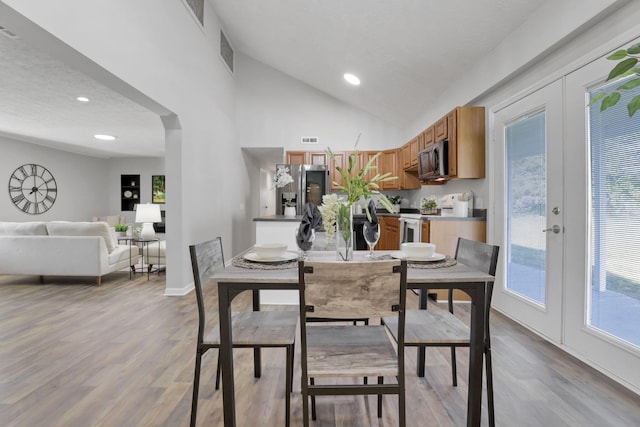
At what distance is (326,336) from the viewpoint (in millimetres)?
1607

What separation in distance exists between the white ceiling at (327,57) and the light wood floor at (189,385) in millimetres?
2178

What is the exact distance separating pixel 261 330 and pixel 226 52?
18.8ft

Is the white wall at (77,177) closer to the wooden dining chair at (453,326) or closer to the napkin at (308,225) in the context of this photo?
the napkin at (308,225)

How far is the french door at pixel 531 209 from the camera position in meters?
2.62

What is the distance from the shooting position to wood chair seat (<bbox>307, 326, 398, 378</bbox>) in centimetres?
136

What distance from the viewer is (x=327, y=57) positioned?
5258mm

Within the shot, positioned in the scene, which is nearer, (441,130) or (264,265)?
(264,265)

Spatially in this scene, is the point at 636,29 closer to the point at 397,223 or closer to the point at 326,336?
the point at 326,336

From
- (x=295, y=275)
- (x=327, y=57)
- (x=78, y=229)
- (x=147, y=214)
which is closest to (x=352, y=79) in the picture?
(x=327, y=57)

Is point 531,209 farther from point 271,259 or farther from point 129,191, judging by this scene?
point 129,191

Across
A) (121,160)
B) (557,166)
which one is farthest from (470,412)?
(121,160)

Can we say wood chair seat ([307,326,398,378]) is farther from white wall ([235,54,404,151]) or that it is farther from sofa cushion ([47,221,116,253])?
white wall ([235,54,404,151])

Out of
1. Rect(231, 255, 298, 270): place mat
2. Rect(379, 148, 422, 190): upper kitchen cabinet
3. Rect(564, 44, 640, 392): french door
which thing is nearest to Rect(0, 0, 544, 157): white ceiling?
Rect(379, 148, 422, 190): upper kitchen cabinet

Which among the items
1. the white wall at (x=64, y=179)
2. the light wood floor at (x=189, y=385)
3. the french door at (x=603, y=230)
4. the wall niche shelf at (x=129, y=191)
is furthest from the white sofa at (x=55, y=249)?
the wall niche shelf at (x=129, y=191)
